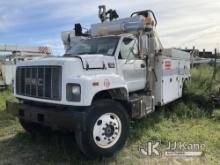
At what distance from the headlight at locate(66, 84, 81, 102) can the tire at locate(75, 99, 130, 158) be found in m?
0.30

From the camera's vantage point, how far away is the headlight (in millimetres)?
4962

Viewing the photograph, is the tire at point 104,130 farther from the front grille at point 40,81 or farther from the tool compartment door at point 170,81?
the tool compartment door at point 170,81

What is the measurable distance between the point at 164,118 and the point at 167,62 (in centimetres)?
147

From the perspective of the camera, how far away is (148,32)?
7.00 meters

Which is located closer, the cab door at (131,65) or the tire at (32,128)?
the cab door at (131,65)

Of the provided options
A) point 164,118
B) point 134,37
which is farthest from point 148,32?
point 164,118

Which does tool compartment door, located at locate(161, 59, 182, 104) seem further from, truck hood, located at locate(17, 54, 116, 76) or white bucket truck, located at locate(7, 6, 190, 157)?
truck hood, located at locate(17, 54, 116, 76)

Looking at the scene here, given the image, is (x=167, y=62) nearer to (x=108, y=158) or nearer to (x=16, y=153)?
(x=108, y=158)

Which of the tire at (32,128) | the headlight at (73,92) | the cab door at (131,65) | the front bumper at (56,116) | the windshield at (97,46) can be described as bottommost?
the tire at (32,128)

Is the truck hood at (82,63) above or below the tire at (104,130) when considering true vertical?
above

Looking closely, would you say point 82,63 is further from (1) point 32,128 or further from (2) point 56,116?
(1) point 32,128

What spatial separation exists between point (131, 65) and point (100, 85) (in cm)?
145

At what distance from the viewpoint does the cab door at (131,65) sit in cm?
629

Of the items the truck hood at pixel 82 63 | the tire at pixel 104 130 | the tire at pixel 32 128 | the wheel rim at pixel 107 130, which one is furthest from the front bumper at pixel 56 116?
A: the tire at pixel 32 128
